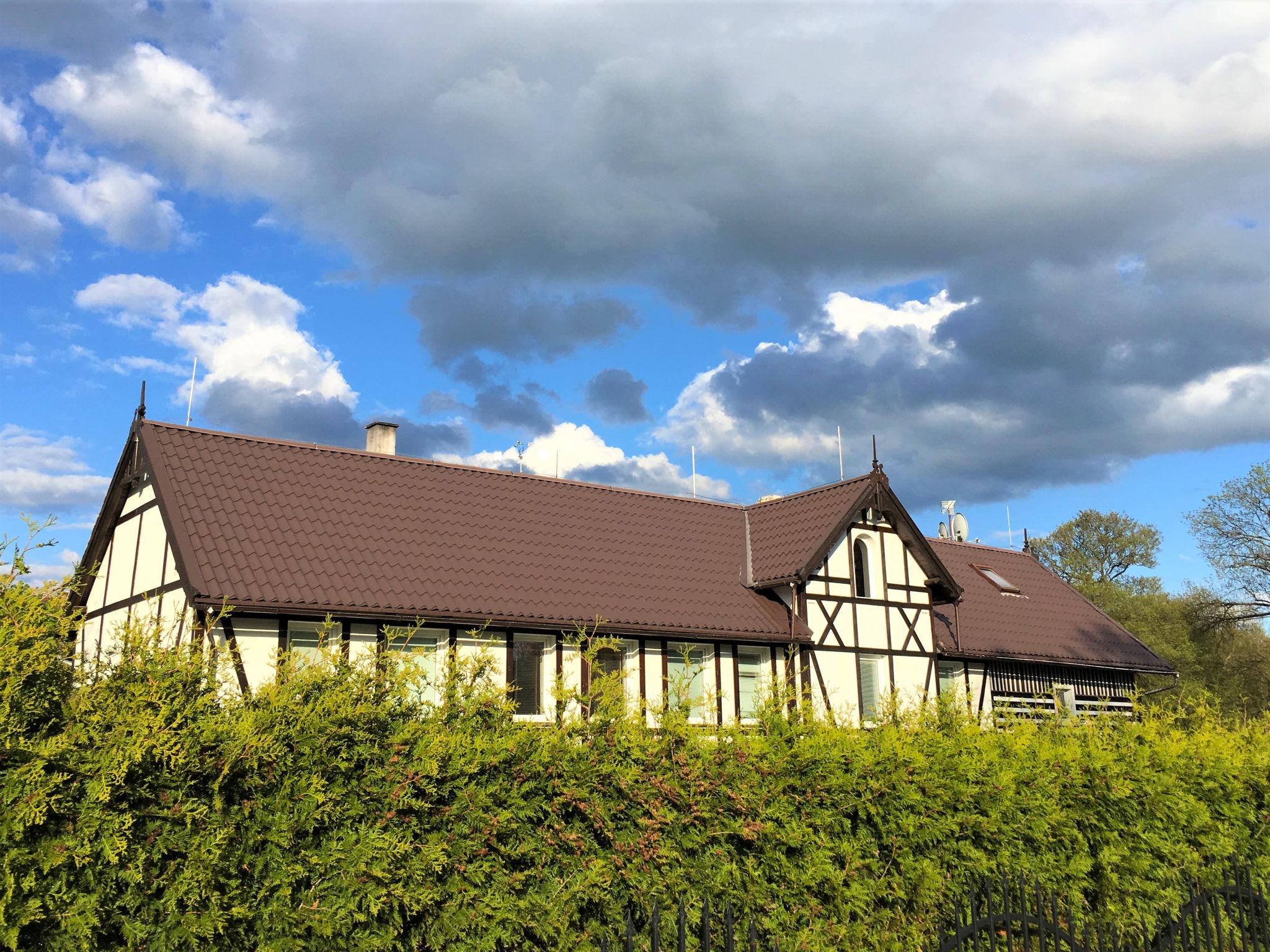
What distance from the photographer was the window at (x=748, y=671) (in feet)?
68.5

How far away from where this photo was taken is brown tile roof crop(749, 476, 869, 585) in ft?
72.6

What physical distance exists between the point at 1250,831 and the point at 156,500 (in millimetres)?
16516

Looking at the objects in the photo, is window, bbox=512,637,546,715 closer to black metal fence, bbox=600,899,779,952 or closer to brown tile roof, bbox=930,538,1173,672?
brown tile roof, bbox=930,538,1173,672

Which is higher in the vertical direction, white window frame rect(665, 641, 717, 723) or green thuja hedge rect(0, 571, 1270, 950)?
white window frame rect(665, 641, 717, 723)

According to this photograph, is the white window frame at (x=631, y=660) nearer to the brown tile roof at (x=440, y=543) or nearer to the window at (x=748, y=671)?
the brown tile roof at (x=440, y=543)

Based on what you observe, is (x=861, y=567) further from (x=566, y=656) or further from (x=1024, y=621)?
(x=566, y=656)

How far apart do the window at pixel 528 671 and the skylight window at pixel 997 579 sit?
1622 cm

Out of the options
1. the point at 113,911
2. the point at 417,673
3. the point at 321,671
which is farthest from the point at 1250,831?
the point at 113,911

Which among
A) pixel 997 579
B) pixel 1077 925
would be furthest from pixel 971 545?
pixel 1077 925

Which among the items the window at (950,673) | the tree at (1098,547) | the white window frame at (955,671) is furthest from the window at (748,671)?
the tree at (1098,547)

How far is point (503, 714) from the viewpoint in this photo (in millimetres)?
6957

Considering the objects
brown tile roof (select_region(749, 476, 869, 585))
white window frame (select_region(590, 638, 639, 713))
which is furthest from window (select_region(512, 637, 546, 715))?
brown tile roof (select_region(749, 476, 869, 585))

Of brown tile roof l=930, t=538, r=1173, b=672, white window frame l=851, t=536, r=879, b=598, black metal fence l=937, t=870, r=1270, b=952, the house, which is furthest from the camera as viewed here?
brown tile roof l=930, t=538, r=1173, b=672

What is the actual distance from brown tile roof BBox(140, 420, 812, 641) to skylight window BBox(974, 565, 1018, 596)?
8.77 meters
